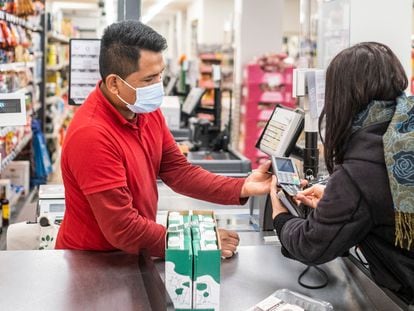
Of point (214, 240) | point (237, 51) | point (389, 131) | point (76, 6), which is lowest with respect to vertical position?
point (214, 240)

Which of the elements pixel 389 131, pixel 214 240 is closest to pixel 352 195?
pixel 389 131

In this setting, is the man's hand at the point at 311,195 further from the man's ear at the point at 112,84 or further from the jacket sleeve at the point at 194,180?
the man's ear at the point at 112,84

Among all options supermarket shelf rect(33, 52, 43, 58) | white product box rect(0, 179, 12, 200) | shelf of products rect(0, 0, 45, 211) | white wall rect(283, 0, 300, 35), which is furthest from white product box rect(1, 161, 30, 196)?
white wall rect(283, 0, 300, 35)

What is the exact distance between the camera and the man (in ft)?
6.22

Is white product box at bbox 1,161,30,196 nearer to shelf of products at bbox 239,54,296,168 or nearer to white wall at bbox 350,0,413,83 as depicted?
shelf of products at bbox 239,54,296,168

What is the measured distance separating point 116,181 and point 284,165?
1.92 feet

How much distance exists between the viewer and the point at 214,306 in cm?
147

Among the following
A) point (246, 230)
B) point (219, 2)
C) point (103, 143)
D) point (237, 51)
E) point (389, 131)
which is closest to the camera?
point (389, 131)

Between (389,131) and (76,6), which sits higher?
(76,6)

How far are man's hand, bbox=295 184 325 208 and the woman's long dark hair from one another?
0.30 metres

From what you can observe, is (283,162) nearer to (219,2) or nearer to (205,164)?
(205,164)

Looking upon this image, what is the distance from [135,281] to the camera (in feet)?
5.86

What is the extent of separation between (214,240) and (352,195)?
381 millimetres

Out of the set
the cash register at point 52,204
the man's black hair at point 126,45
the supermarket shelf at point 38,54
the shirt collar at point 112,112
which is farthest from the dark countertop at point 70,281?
the supermarket shelf at point 38,54
